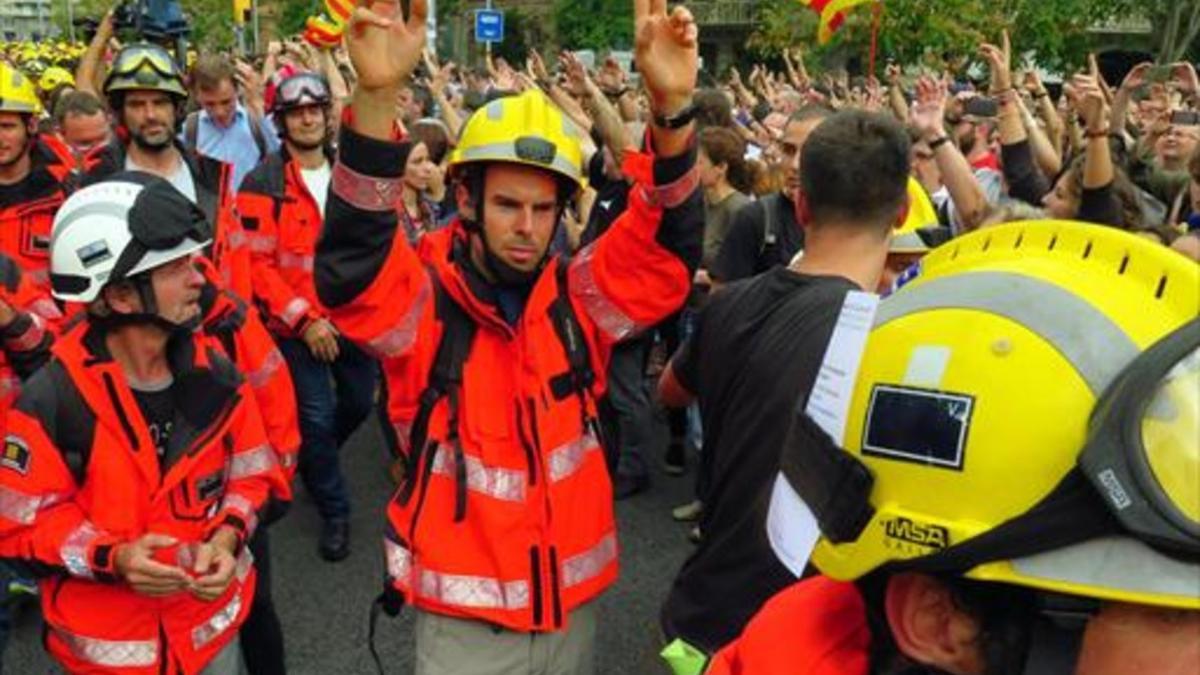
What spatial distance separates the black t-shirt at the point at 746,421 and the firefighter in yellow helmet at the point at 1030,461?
1.12 metres

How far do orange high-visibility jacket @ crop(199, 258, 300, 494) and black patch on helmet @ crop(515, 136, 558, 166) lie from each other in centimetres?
121

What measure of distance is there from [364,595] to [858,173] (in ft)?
10.8

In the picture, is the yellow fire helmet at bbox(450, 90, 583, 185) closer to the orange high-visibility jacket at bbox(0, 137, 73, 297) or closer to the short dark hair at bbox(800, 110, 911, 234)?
the short dark hair at bbox(800, 110, 911, 234)

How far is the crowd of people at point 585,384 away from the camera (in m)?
1.04

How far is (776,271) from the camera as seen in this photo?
2.57m

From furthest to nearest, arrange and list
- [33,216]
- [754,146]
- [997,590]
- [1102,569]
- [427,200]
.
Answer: [754,146] → [427,200] → [33,216] → [997,590] → [1102,569]

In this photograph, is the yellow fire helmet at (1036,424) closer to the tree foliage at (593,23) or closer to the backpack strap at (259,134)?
the backpack strap at (259,134)

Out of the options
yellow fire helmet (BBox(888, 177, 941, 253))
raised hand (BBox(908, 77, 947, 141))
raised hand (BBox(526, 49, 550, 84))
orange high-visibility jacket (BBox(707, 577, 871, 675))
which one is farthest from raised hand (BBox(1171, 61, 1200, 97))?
orange high-visibility jacket (BBox(707, 577, 871, 675))

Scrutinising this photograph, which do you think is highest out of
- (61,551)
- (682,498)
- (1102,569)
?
(1102,569)

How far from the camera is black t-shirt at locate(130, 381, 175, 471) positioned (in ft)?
8.91

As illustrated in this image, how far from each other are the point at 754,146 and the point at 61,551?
6.39m

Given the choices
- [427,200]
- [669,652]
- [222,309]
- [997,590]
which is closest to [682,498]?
[427,200]

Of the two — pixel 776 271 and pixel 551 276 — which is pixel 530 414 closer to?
pixel 551 276

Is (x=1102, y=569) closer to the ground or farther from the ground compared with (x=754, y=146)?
farther from the ground
